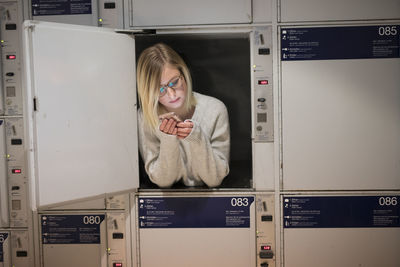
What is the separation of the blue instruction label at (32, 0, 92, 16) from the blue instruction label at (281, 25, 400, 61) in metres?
1.51

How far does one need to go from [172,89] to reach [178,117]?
0.26m

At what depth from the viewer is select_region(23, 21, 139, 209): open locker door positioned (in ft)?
7.47

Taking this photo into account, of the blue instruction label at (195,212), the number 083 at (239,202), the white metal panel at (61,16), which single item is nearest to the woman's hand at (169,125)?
the blue instruction label at (195,212)

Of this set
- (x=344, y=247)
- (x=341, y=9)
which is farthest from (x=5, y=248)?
(x=341, y=9)

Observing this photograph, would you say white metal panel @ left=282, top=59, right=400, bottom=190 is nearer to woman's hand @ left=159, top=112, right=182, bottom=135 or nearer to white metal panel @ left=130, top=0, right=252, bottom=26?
white metal panel @ left=130, top=0, right=252, bottom=26

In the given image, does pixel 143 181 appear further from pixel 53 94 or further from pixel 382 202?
pixel 382 202

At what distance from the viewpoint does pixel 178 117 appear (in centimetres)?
275

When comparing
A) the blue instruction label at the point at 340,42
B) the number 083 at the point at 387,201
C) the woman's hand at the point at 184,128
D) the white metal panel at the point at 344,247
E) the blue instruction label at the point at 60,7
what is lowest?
the white metal panel at the point at 344,247

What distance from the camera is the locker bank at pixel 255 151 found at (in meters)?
2.68

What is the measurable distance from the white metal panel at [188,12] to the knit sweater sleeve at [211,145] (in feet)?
2.17

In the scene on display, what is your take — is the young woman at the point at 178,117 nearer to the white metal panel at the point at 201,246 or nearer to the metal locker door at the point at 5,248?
the white metal panel at the point at 201,246

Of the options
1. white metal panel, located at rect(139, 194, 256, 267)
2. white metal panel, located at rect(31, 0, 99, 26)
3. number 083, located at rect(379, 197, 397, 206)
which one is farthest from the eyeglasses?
number 083, located at rect(379, 197, 397, 206)

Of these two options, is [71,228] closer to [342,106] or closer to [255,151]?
[255,151]

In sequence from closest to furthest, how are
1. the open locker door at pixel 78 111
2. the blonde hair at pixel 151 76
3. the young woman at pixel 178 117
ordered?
the open locker door at pixel 78 111
the young woman at pixel 178 117
the blonde hair at pixel 151 76
